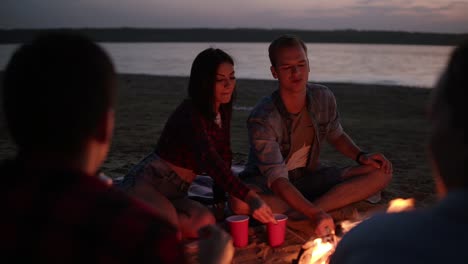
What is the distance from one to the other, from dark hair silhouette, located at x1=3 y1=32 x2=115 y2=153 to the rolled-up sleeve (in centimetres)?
259

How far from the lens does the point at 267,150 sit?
3.98m

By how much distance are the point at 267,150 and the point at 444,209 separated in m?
2.86

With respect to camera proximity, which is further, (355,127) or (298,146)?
(355,127)

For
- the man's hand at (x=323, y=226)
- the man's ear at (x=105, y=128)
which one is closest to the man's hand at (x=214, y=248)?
the man's ear at (x=105, y=128)

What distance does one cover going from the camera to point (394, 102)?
1288 centimetres

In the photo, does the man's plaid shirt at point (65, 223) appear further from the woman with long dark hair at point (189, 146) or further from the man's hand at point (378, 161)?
the man's hand at point (378, 161)

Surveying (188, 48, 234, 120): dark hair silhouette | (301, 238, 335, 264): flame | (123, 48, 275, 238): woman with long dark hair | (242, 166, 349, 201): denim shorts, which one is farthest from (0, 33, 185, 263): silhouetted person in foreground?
(242, 166, 349, 201): denim shorts

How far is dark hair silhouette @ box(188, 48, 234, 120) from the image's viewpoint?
12.7ft

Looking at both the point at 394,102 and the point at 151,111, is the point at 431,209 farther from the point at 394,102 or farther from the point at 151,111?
the point at 394,102

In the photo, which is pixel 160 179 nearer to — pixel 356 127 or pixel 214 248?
pixel 214 248

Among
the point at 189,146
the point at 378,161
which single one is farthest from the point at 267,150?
the point at 378,161

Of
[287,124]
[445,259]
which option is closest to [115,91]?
[445,259]

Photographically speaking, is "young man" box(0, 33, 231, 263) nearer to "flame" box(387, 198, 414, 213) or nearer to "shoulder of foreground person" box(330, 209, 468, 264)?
"shoulder of foreground person" box(330, 209, 468, 264)

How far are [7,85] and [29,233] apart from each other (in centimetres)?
41
